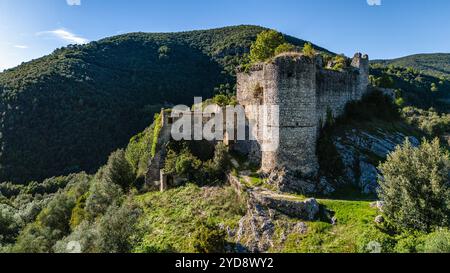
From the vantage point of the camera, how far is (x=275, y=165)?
22.2 m

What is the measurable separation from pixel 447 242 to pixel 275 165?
34.7 ft

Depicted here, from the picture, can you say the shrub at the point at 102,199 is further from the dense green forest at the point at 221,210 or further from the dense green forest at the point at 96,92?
the dense green forest at the point at 96,92

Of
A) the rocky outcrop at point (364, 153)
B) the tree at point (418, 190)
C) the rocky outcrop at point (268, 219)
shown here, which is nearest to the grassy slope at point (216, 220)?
the rocky outcrop at point (268, 219)

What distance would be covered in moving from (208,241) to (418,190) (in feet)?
34.0

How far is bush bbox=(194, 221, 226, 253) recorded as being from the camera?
56.9 ft

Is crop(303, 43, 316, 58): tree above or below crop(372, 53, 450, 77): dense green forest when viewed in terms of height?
below

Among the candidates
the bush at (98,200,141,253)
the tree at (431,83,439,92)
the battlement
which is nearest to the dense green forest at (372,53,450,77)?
the tree at (431,83,439,92)

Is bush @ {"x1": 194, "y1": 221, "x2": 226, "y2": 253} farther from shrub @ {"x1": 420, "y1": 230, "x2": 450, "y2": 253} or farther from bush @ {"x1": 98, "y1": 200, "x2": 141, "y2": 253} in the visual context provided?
shrub @ {"x1": 420, "y1": 230, "x2": 450, "y2": 253}

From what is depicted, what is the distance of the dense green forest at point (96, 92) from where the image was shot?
59281 millimetres

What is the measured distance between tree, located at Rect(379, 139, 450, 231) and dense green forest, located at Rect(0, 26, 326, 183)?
157ft

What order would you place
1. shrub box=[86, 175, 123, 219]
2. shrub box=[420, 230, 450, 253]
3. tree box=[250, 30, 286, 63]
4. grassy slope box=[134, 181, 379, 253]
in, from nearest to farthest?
shrub box=[420, 230, 450, 253], grassy slope box=[134, 181, 379, 253], shrub box=[86, 175, 123, 219], tree box=[250, 30, 286, 63]

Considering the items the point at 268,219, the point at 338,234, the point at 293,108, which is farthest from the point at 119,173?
the point at 338,234

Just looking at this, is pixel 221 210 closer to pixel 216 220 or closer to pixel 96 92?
pixel 216 220

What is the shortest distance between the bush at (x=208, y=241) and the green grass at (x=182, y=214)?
1034 millimetres
